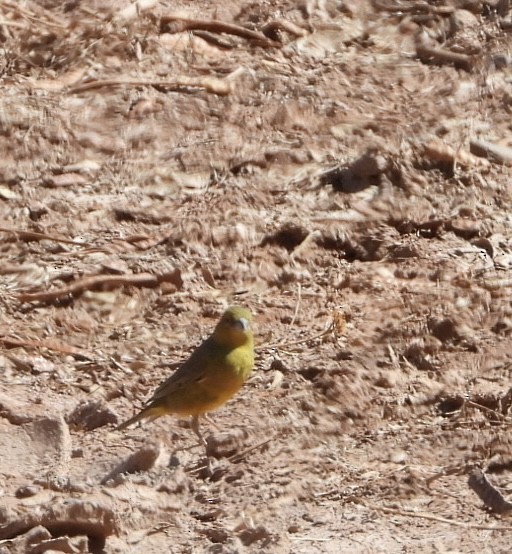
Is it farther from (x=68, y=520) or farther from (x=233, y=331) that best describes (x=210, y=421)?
(x=68, y=520)

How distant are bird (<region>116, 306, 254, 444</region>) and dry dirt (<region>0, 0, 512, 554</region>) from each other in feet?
0.47

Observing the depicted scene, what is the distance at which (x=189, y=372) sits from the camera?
6.41 m

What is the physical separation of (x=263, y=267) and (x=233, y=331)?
4.44 ft

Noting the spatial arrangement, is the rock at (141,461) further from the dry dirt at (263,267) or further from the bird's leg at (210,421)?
the bird's leg at (210,421)

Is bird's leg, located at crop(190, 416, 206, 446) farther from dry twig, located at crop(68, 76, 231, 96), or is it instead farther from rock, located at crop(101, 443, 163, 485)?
dry twig, located at crop(68, 76, 231, 96)

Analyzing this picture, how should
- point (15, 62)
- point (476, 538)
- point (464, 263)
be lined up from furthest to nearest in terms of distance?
point (15, 62) → point (464, 263) → point (476, 538)

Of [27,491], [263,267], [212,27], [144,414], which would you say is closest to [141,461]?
[144,414]

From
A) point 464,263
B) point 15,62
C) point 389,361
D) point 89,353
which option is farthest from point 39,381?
point 15,62

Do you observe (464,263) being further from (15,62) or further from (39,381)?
(15,62)

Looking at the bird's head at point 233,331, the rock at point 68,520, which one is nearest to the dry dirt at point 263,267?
the rock at point 68,520

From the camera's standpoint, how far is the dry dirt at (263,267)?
19.0ft

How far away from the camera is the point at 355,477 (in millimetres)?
6020

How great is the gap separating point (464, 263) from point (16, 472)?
9.51 ft

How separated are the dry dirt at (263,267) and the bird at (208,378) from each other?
0.47ft
